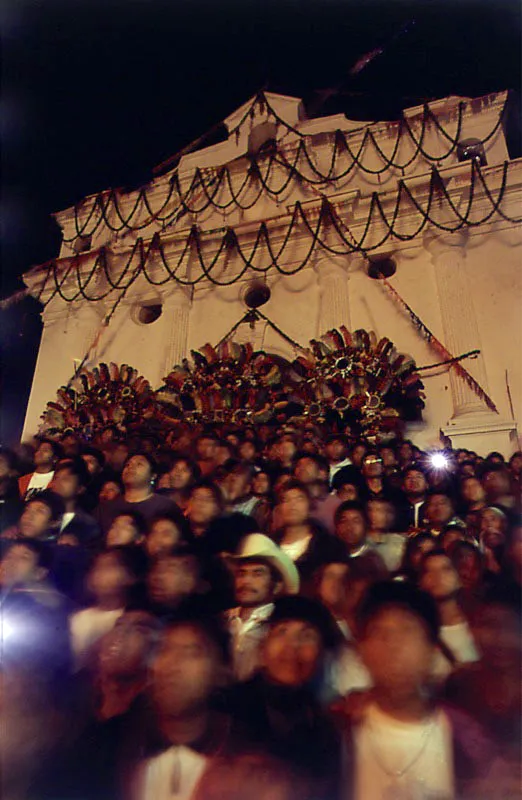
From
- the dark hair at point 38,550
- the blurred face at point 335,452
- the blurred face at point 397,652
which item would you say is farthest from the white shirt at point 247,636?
the blurred face at point 335,452

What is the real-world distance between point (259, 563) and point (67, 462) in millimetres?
2491

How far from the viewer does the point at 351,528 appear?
3.41 m

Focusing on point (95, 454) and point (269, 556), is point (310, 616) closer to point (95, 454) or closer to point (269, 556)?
point (269, 556)

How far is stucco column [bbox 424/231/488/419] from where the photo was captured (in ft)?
32.1

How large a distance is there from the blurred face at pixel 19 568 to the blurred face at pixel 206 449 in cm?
251

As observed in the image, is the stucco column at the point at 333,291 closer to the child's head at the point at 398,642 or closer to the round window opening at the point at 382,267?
the round window opening at the point at 382,267

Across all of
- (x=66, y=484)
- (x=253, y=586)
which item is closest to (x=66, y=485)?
(x=66, y=484)

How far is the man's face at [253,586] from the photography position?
102 inches

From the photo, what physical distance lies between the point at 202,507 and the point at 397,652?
1.89 m

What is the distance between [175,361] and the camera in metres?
12.3

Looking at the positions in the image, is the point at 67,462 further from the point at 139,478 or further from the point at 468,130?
the point at 468,130

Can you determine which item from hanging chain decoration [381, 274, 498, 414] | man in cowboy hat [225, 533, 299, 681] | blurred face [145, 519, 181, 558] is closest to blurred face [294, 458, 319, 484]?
man in cowboy hat [225, 533, 299, 681]

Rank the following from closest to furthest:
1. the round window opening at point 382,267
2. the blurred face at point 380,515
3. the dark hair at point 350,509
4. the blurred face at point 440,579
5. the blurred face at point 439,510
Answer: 1. the blurred face at point 440,579
2. the dark hair at point 350,509
3. the blurred face at point 380,515
4. the blurred face at point 439,510
5. the round window opening at point 382,267

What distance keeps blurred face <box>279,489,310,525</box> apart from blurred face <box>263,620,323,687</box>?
1.36 metres
